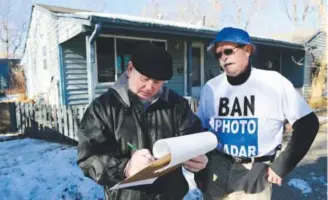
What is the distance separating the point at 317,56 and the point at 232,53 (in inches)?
648

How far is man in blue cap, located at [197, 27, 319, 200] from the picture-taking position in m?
1.64

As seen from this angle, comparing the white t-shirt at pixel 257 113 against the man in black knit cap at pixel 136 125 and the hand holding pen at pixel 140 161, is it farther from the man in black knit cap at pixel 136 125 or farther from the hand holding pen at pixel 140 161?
the hand holding pen at pixel 140 161

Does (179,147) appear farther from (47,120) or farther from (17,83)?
(17,83)

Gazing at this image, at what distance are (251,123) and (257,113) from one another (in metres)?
0.08

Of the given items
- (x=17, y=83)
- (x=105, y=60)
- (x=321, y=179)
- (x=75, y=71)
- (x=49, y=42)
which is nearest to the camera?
(x=321, y=179)

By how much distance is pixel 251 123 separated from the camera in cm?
169

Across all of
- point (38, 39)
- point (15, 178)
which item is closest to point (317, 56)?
point (38, 39)

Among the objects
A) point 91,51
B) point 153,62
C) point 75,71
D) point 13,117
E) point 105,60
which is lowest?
point 13,117

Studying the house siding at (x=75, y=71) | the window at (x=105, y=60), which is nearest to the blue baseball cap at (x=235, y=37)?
the window at (x=105, y=60)

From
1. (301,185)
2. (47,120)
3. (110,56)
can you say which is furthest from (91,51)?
(301,185)

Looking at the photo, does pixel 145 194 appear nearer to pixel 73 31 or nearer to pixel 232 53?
pixel 232 53

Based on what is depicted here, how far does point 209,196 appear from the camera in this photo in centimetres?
187

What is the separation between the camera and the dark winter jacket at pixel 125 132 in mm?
1185

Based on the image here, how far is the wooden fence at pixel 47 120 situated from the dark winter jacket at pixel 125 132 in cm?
490
